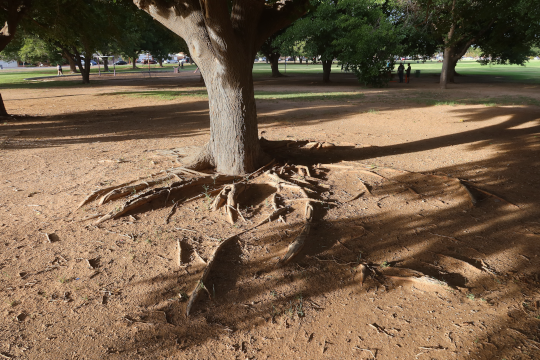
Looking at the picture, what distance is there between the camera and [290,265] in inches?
155

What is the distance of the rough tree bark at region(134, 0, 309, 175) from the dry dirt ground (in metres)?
0.84

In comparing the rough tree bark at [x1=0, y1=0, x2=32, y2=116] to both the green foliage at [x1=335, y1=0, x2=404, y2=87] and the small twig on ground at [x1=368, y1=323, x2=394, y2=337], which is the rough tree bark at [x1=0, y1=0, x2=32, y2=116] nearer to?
the small twig on ground at [x1=368, y1=323, x2=394, y2=337]

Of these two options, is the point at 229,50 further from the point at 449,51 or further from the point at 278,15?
the point at 449,51

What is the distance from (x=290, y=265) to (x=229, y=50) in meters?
3.52

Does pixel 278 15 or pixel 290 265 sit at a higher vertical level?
pixel 278 15

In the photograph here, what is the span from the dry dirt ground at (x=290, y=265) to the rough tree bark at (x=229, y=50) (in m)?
0.84

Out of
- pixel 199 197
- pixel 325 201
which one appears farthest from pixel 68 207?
pixel 325 201

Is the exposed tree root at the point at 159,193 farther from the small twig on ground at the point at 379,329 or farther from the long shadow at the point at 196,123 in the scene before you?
the small twig on ground at the point at 379,329

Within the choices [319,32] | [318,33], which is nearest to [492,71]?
[319,32]

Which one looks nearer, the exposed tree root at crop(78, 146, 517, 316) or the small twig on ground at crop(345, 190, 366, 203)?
the exposed tree root at crop(78, 146, 517, 316)

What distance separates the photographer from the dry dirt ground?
9.65 feet

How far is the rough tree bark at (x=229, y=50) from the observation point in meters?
5.66

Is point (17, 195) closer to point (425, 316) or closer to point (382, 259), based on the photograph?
point (382, 259)

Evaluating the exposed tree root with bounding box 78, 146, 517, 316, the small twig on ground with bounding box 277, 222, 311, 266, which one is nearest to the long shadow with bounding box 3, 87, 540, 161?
the exposed tree root with bounding box 78, 146, 517, 316
